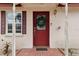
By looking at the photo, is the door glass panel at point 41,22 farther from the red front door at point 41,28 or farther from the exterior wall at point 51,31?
the exterior wall at point 51,31

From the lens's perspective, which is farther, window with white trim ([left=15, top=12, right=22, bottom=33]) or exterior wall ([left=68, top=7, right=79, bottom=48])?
window with white trim ([left=15, top=12, right=22, bottom=33])

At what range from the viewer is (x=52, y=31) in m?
16.7

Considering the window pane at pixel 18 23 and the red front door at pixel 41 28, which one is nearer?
the window pane at pixel 18 23

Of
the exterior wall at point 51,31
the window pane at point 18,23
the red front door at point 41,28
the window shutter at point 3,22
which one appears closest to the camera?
the window shutter at point 3,22

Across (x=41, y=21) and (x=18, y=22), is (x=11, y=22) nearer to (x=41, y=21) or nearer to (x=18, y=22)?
(x=18, y=22)

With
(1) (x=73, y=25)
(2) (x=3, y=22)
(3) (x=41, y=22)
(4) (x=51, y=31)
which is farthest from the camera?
(3) (x=41, y=22)

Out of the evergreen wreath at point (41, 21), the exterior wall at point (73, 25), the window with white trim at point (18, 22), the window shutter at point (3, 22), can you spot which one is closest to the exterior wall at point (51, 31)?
the window with white trim at point (18, 22)

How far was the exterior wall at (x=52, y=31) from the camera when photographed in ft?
54.5

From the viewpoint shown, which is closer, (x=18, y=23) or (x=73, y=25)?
(x=73, y=25)

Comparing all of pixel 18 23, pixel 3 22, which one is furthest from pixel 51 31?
pixel 3 22

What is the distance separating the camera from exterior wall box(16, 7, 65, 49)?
16.6 meters

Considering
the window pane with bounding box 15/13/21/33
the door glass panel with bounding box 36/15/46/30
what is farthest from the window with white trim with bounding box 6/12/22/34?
the door glass panel with bounding box 36/15/46/30

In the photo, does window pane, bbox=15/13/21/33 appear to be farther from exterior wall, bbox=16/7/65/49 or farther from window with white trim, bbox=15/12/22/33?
exterior wall, bbox=16/7/65/49

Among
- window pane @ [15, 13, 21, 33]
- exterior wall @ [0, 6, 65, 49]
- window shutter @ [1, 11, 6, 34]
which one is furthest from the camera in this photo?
window pane @ [15, 13, 21, 33]
